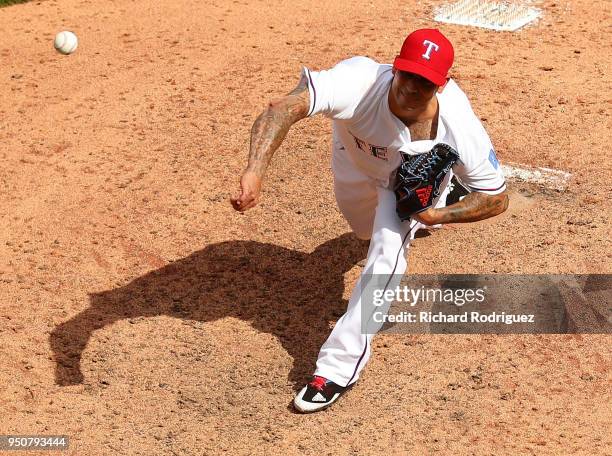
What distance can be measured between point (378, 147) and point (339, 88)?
0.44m

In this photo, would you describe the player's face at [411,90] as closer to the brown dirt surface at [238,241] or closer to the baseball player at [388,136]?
the baseball player at [388,136]

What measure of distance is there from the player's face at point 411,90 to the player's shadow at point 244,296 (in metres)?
1.53

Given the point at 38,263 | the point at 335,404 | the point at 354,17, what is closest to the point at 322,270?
the point at 335,404

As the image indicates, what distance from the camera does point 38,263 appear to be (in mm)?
6820

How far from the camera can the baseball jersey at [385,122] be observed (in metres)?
5.56

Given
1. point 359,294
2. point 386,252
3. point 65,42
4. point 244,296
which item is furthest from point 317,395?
point 65,42

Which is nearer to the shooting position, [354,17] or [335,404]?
[335,404]

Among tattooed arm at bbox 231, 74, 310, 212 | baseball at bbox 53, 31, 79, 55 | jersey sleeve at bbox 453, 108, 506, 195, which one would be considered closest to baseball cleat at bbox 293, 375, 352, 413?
tattooed arm at bbox 231, 74, 310, 212

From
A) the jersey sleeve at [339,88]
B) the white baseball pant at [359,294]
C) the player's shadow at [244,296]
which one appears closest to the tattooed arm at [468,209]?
the white baseball pant at [359,294]

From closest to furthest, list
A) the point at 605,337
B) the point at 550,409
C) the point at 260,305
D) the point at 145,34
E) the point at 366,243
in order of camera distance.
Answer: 1. the point at 550,409
2. the point at 605,337
3. the point at 260,305
4. the point at 366,243
5. the point at 145,34

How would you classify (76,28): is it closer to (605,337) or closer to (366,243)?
(366,243)

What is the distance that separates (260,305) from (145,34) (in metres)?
4.25

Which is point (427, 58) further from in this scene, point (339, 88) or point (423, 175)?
point (423, 175)

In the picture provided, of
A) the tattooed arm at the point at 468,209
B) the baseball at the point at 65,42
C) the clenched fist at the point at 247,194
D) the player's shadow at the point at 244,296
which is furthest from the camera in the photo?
the baseball at the point at 65,42
